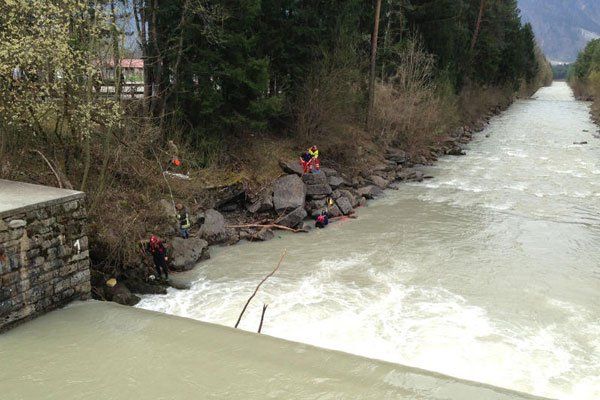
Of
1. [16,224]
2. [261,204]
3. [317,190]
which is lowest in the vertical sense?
[261,204]

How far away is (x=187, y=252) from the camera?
41.4 ft

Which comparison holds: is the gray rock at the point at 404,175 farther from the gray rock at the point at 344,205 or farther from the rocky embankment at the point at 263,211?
the gray rock at the point at 344,205

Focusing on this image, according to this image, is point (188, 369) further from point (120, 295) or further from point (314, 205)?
point (314, 205)

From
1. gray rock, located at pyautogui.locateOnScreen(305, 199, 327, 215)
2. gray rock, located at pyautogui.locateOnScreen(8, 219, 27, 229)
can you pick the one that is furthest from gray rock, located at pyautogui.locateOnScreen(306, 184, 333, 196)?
gray rock, located at pyautogui.locateOnScreen(8, 219, 27, 229)

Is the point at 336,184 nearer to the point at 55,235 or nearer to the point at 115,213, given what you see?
the point at 115,213

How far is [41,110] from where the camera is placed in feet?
36.2

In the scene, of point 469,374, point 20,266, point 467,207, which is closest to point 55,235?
point 20,266

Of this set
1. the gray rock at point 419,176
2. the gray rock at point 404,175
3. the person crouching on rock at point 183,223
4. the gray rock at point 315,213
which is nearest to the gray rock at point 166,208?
the person crouching on rock at point 183,223

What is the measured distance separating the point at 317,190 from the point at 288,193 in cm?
135

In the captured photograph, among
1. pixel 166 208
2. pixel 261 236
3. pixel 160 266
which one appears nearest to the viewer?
pixel 160 266

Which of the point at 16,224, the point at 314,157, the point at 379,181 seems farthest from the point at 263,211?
the point at 16,224

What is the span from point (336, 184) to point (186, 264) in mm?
7883

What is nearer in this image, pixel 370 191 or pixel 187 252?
pixel 187 252

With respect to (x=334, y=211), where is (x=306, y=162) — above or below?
above
